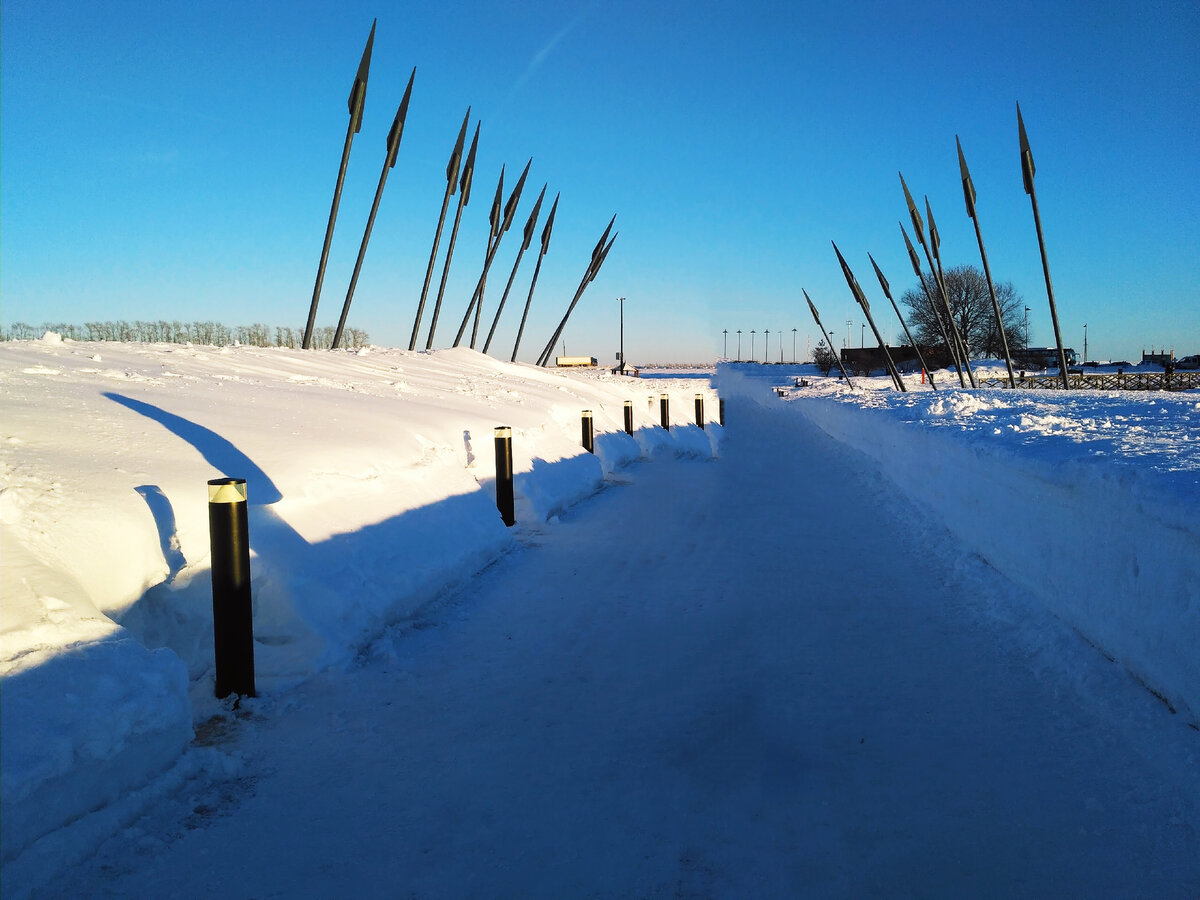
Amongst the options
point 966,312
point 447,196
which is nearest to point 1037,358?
point 966,312

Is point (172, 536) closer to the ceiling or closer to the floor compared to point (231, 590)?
closer to the ceiling

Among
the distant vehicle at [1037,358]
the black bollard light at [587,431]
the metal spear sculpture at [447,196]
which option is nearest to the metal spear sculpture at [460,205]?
the metal spear sculpture at [447,196]

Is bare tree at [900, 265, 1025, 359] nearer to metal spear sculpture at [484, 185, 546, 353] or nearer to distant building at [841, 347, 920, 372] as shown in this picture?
distant building at [841, 347, 920, 372]

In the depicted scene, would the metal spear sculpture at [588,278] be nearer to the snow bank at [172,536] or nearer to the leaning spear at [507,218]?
the leaning spear at [507,218]

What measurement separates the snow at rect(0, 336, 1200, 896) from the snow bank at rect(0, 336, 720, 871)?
20 millimetres

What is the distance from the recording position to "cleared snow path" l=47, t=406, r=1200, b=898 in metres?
2.45

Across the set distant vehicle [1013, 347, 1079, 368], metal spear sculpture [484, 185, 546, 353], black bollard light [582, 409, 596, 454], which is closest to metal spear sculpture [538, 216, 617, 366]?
metal spear sculpture [484, 185, 546, 353]

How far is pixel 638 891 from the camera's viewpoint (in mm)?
2379

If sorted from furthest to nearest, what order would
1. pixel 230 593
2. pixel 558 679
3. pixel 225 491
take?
pixel 558 679, pixel 225 491, pixel 230 593

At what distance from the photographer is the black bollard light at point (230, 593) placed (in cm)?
358

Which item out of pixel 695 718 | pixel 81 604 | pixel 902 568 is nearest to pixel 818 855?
pixel 695 718

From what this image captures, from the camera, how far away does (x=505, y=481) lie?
8008 millimetres

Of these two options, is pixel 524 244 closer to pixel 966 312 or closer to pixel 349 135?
pixel 349 135

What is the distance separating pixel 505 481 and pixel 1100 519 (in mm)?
5377
